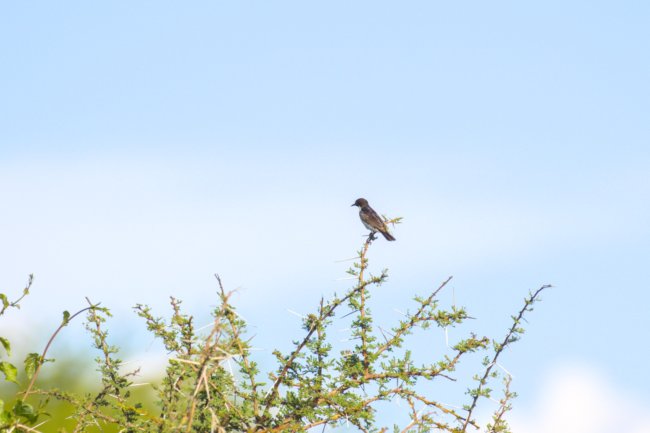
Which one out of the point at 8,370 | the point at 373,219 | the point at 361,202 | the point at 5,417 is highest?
the point at 361,202

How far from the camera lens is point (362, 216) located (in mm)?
14141

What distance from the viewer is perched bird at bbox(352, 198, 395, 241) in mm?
12844

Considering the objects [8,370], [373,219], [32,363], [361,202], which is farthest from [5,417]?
[361,202]

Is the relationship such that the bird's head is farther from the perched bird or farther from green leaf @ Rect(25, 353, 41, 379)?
green leaf @ Rect(25, 353, 41, 379)

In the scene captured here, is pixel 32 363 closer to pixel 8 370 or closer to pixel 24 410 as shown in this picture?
pixel 8 370

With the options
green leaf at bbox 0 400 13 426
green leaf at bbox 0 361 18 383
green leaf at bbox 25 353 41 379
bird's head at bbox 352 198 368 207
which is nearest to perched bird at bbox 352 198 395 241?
bird's head at bbox 352 198 368 207

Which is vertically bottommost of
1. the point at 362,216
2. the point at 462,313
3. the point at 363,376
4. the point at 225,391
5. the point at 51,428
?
the point at 225,391

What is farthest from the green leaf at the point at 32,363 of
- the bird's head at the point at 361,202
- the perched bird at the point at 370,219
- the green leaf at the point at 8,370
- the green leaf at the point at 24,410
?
the bird's head at the point at 361,202

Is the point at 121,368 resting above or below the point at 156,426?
above

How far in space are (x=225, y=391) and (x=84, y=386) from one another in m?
14.8

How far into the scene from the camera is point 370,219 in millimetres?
13719

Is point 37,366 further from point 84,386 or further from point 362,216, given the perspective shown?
point 84,386

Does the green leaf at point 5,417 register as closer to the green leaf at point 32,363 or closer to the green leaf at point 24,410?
the green leaf at point 24,410

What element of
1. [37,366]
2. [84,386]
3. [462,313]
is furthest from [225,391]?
[84,386]
